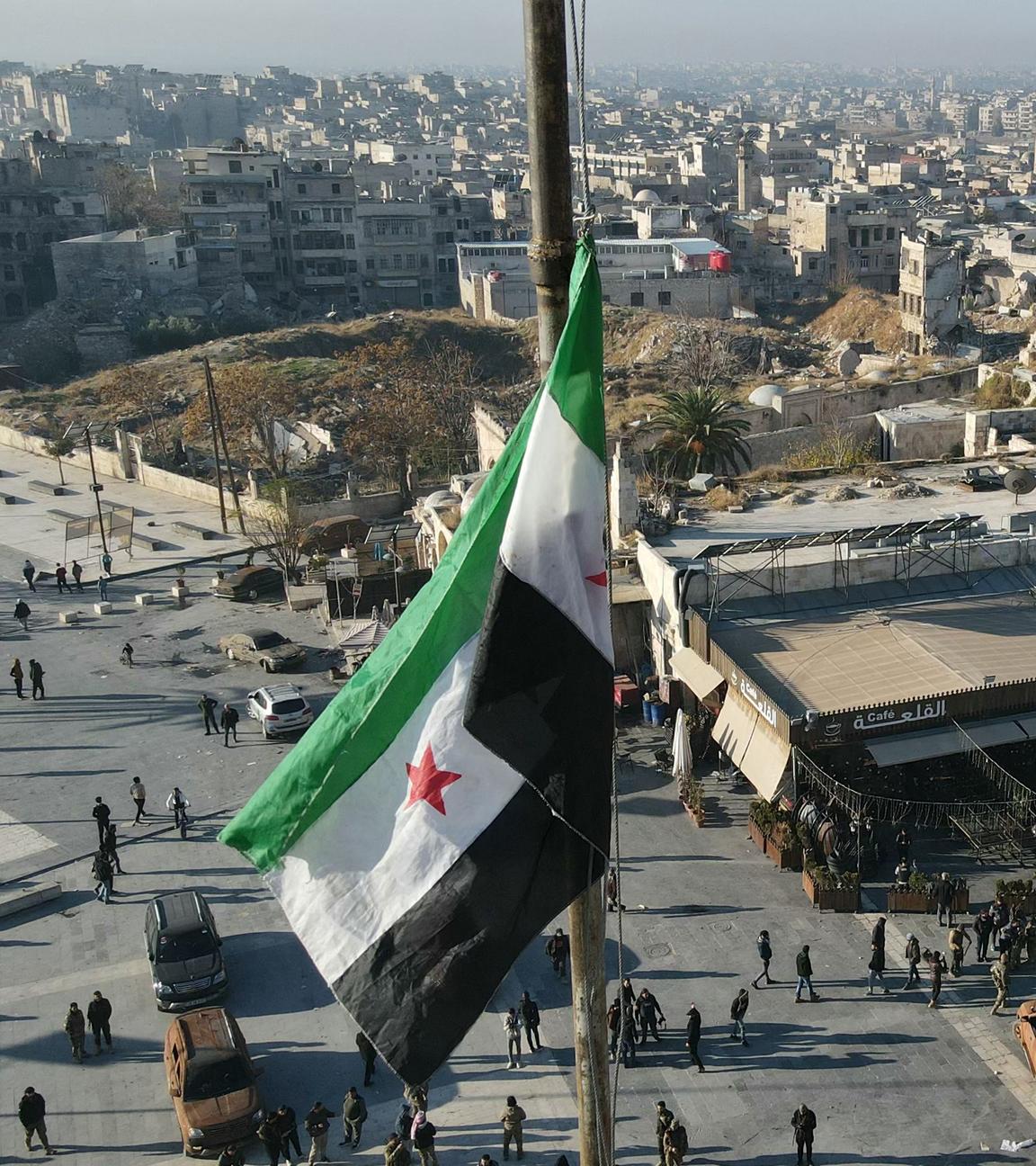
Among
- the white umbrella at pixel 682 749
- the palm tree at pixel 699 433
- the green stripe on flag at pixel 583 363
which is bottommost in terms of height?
the white umbrella at pixel 682 749

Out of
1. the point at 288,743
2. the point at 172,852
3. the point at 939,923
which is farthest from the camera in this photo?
the point at 288,743

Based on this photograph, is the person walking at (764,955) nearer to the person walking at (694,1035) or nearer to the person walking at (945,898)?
the person walking at (694,1035)

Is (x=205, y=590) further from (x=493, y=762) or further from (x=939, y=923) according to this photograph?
(x=493, y=762)

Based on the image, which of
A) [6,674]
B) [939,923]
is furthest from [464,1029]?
[6,674]

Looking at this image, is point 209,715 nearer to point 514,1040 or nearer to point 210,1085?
point 210,1085

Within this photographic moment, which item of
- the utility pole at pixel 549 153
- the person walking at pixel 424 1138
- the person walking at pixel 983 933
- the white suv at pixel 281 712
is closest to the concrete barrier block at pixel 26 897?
the white suv at pixel 281 712

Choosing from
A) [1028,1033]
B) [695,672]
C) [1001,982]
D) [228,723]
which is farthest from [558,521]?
[228,723]
